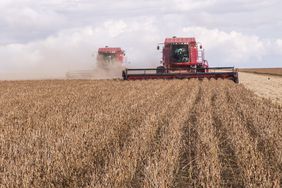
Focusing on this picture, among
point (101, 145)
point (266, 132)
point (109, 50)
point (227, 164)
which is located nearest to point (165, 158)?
point (227, 164)

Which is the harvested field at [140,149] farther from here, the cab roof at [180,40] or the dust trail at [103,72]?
the dust trail at [103,72]

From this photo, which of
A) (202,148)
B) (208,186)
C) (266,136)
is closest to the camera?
(208,186)

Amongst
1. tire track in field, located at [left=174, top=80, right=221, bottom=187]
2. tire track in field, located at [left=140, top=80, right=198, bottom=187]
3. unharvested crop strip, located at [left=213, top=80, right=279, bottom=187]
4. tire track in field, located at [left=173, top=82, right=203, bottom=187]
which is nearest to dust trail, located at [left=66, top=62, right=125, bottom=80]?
tire track in field, located at [left=140, top=80, right=198, bottom=187]

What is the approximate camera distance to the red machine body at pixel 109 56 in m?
31.8

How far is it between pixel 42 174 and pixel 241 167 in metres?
2.19

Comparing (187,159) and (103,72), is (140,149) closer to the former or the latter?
(187,159)

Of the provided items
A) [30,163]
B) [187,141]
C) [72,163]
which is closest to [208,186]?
[72,163]

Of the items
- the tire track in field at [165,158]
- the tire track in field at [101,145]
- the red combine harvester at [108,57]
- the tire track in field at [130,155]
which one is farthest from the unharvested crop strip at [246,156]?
the red combine harvester at [108,57]

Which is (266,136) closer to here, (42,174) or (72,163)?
(72,163)

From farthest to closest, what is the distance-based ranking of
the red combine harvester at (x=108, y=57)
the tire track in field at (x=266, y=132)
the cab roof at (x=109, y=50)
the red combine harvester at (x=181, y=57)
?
1. the cab roof at (x=109, y=50)
2. the red combine harvester at (x=108, y=57)
3. the red combine harvester at (x=181, y=57)
4. the tire track in field at (x=266, y=132)

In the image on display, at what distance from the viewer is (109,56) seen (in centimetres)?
3191

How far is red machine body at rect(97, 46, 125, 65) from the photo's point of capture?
104 feet

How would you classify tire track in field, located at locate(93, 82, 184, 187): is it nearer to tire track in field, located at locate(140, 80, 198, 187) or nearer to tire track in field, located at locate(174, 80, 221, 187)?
tire track in field, located at locate(140, 80, 198, 187)

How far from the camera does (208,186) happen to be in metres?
3.95
